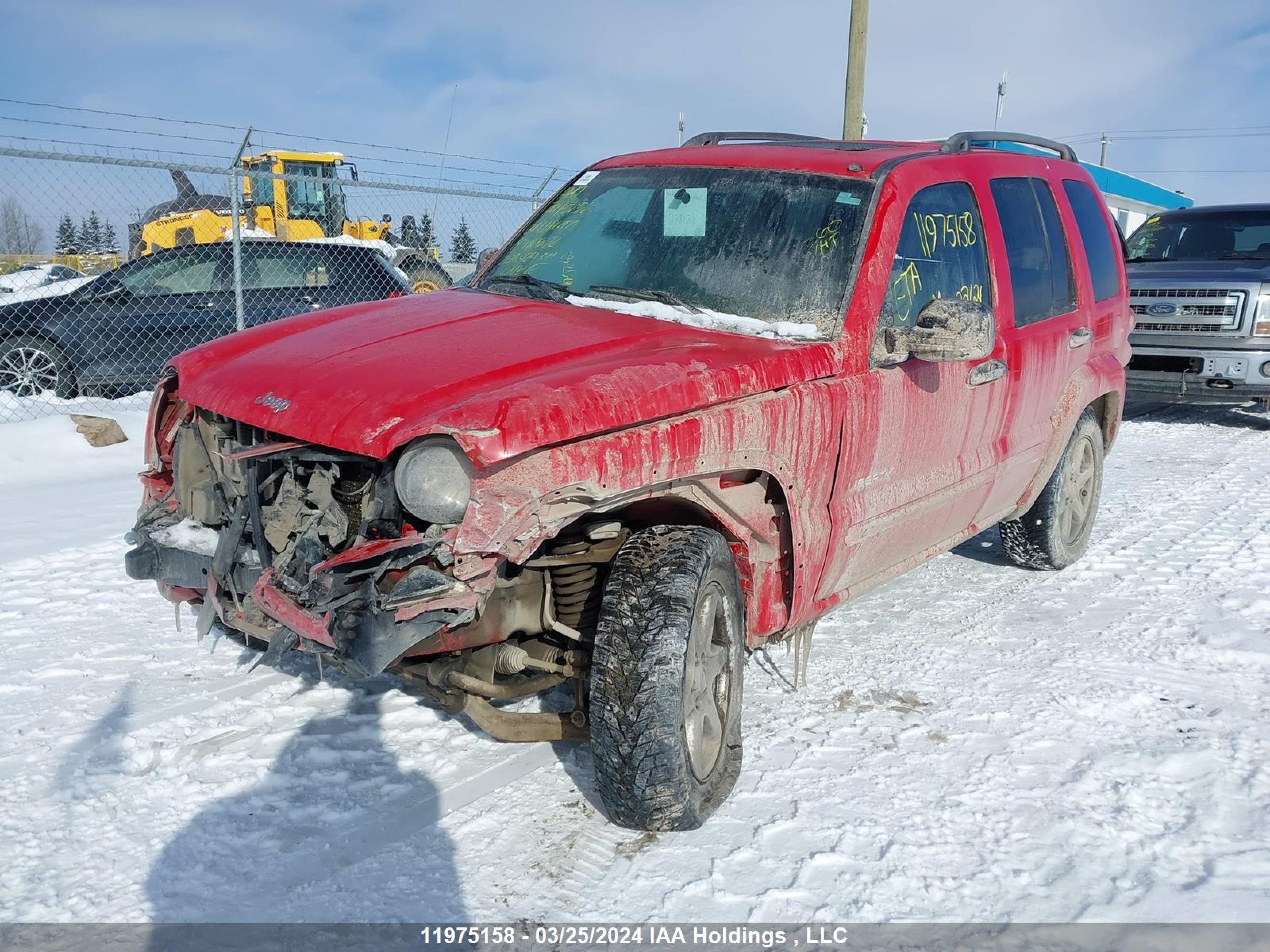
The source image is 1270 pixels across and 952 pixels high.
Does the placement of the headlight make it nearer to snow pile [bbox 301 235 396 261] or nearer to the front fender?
the front fender

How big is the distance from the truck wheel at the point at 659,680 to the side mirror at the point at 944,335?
100cm

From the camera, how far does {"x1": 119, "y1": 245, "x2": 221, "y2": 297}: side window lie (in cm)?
973

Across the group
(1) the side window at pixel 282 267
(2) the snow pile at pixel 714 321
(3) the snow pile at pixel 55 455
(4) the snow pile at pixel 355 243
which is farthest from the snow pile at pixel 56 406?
(2) the snow pile at pixel 714 321

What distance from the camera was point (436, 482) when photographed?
2545mm

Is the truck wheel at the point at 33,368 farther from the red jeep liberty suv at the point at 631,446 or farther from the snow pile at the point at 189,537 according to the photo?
the snow pile at the point at 189,537

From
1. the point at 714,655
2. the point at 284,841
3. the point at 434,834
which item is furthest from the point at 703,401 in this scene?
the point at 284,841

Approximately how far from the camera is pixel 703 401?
2.85 meters

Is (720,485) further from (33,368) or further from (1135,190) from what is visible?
(1135,190)

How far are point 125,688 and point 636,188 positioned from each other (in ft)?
9.09

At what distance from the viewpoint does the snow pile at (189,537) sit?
312 cm

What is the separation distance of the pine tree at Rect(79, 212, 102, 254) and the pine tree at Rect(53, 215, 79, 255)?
0.22ft

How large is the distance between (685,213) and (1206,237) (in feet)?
30.0

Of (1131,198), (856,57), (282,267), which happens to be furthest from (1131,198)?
(282,267)

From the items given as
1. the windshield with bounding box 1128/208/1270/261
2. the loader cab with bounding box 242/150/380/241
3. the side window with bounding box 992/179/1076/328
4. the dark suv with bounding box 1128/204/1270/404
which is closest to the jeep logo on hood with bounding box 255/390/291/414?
the side window with bounding box 992/179/1076/328
